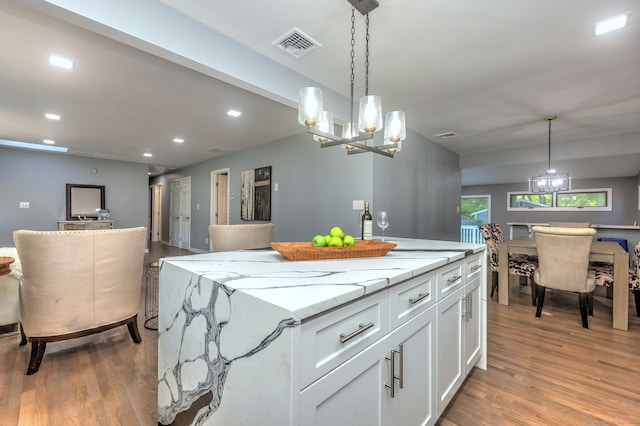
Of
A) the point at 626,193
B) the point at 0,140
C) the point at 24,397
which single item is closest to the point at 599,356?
the point at 24,397

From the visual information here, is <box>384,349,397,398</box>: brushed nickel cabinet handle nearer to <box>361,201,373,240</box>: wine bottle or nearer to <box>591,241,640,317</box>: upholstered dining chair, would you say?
<box>361,201,373,240</box>: wine bottle

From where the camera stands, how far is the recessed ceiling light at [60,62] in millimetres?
2314

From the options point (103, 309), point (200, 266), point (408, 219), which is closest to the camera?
point (200, 266)

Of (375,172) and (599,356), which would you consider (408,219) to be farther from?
(599,356)

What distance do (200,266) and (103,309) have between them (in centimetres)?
147

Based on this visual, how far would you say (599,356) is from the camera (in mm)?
2162

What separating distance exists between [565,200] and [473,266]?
8.56 m

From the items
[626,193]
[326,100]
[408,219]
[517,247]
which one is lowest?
[517,247]

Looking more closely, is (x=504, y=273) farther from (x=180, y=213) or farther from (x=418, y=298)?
(x=180, y=213)

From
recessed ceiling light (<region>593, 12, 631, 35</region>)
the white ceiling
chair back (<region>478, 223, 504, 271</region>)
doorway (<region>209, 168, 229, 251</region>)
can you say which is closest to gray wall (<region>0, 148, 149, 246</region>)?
the white ceiling

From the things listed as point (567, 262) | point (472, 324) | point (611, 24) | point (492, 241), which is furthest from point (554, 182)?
point (472, 324)

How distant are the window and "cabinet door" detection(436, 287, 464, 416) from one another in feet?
28.5

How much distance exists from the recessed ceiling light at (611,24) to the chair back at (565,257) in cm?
163

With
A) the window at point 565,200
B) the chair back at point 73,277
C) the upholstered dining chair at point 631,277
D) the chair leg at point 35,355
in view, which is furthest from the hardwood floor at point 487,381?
the window at point 565,200
